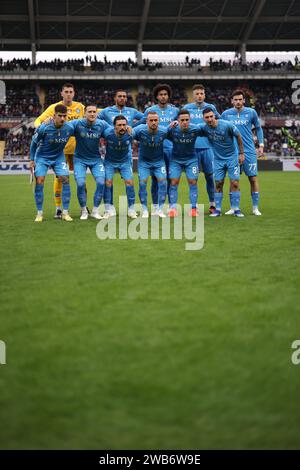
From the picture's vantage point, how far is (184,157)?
11.0 m

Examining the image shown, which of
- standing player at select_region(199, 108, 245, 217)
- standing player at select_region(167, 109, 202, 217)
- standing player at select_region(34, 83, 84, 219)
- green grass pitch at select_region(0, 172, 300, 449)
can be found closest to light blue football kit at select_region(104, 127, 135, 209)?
standing player at select_region(167, 109, 202, 217)

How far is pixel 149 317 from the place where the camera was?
4.12m

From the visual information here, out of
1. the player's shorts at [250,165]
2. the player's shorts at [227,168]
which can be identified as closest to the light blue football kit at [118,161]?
the player's shorts at [227,168]

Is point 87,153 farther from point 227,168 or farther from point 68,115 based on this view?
point 227,168

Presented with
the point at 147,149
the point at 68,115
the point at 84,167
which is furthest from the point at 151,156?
the point at 68,115

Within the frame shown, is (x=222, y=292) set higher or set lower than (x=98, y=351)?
higher

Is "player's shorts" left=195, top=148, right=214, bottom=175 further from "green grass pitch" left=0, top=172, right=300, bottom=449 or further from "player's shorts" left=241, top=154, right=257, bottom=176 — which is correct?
"green grass pitch" left=0, top=172, right=300, bottom=449

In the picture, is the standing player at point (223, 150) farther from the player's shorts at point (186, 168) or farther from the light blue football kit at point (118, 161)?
the light blue football kit at point (118, 161)

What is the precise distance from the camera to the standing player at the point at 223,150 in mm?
10734
